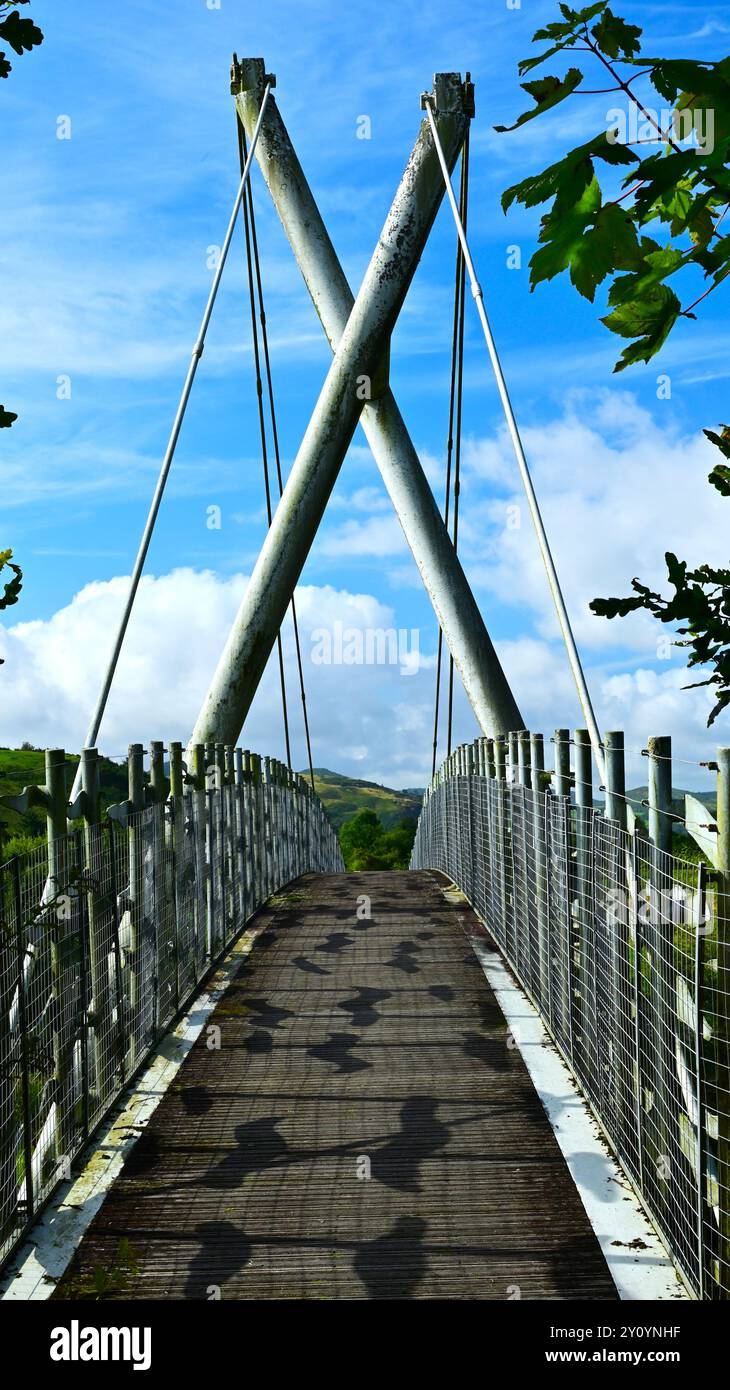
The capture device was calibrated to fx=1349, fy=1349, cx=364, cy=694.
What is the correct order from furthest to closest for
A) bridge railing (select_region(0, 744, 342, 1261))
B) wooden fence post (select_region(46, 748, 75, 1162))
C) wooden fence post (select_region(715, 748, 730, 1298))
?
1. wooden fence post (select_region(46, 748, 75, 1162))
2. bridge railing (select_region(0, 744, 342, 1261))
3. wooden fence post (select_region(715, 748, 730, 1298))

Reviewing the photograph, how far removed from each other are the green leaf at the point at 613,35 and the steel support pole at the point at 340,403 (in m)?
15.1

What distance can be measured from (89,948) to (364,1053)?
1817mm

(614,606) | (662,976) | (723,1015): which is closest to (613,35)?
(614,606)

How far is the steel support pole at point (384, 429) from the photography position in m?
18.9

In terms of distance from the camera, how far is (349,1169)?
5629mm

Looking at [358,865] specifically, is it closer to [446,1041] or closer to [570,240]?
[446,1041]

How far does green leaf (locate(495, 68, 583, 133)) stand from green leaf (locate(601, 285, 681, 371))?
0.40 metres

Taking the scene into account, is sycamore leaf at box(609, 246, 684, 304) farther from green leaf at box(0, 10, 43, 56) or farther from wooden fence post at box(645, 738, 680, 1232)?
wooden fence post at box(645, 738, 680, 1232)

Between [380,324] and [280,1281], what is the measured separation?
1579 centimetres

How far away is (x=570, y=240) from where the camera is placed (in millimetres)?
2557

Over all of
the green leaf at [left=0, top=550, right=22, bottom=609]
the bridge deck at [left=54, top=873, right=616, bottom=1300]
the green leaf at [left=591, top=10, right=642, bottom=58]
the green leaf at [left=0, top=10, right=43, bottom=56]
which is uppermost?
the green leaf at [left=0, top=10, right=43, bottom=56]

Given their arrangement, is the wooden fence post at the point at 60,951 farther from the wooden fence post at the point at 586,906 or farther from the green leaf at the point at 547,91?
the green leaf at the point at 547,91

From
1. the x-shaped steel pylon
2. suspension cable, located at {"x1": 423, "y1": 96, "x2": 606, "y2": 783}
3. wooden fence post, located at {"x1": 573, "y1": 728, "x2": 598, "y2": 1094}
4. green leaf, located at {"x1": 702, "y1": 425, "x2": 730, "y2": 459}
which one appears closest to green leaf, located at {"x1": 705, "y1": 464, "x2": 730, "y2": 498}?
green leaf, located at {"x1": 702, "y1": 425, "x2": 730, "y2": 459}

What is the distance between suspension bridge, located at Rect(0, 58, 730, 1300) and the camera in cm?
455
